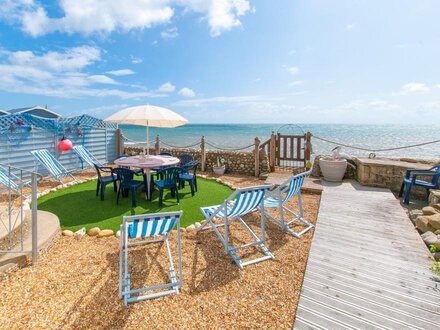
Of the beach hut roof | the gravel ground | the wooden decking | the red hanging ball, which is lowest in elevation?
the gravel ground

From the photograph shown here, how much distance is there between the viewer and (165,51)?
41.1 ft

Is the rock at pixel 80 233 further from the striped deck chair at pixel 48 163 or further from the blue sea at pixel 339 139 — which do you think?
the blue sea at pixel 339 139

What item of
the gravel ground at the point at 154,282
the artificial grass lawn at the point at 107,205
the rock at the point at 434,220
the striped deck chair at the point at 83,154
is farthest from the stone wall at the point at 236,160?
the gravel ground at the point at 154,282

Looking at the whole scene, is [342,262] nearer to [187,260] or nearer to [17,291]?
[187,260]

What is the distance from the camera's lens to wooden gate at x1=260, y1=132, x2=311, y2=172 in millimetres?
8258

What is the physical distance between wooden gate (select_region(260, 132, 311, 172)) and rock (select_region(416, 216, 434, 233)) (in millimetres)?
4567

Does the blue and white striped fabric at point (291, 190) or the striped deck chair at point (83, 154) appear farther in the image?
the striped deck chair at point (83, 154)

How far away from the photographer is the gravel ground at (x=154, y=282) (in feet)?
6.55

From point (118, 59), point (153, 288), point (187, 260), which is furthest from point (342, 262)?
point (118, 59)

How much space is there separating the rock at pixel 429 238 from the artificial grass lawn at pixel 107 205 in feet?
11.6

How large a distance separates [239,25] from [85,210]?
7.68 metres

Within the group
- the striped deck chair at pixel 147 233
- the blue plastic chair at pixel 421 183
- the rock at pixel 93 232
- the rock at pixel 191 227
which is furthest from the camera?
the blue plastic chair at pixel 421 183

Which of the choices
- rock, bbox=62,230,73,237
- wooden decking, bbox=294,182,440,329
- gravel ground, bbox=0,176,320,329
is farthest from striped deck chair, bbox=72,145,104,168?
wooden decking, bbox=294,182,440,329

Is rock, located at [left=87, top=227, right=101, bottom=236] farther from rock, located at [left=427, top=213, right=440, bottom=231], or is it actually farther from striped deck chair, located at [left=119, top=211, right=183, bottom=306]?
rock, located at [left=427, top=213, right=440, bottom=231]
